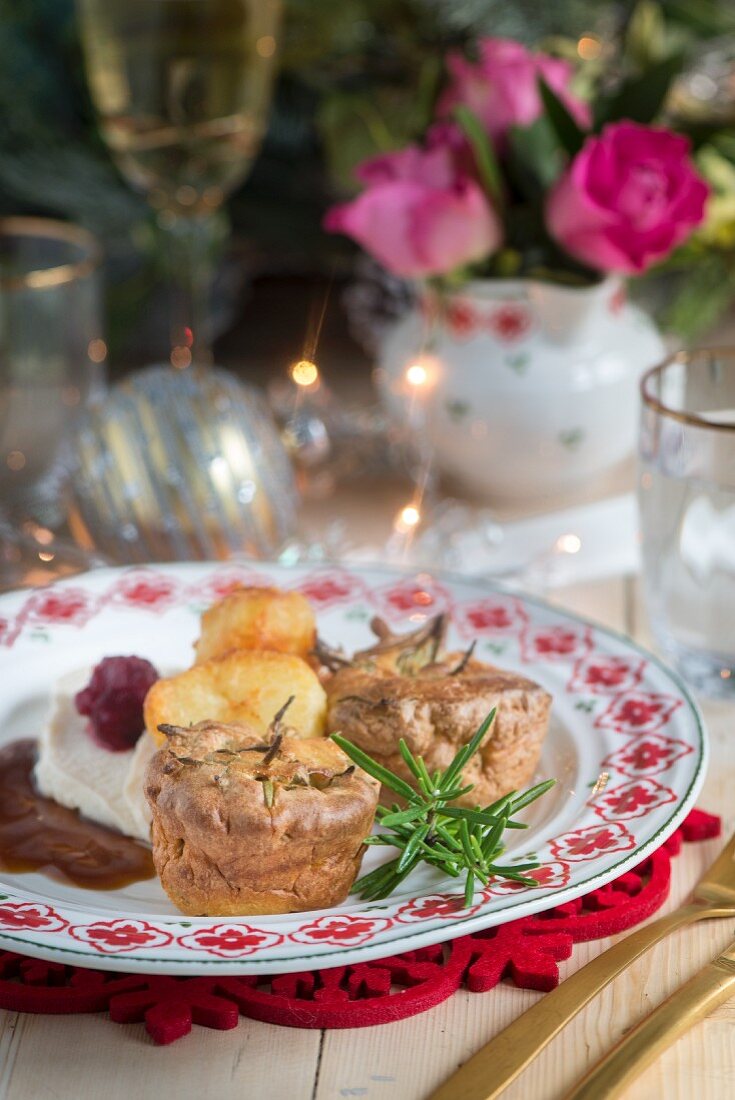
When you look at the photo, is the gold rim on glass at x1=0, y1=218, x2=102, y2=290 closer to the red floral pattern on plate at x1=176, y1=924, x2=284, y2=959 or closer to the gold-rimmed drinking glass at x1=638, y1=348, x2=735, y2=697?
the gold-rimmed drinking glass at x1=638, y1=348, x2=735, y2=697

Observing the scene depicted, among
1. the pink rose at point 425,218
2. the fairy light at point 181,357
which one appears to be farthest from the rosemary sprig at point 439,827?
the fairy light at point 181,357

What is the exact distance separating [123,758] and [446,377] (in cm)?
62

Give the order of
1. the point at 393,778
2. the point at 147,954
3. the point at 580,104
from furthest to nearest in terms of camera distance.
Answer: the point at 580,104
the point at 393,778
the point at 147,954

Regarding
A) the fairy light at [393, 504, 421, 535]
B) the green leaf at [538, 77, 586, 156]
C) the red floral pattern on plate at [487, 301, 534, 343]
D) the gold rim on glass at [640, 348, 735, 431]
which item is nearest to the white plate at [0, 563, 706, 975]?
the gold rim on glass at [640, 348, 735, 431]

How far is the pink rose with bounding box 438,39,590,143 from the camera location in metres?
1.28

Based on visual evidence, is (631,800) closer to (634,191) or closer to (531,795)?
(531,795)

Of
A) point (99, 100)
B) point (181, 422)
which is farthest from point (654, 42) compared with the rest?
point (181, 422)

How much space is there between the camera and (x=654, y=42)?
151cm

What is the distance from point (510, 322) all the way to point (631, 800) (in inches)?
25.1

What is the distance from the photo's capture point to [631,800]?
76 centimetres

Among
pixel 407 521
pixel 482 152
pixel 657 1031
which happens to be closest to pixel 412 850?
pixel 657 1031

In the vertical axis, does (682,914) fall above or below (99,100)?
below

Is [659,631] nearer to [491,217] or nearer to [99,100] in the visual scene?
[491,217]

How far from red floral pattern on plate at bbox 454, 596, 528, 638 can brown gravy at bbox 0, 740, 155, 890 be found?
310 millimetres
